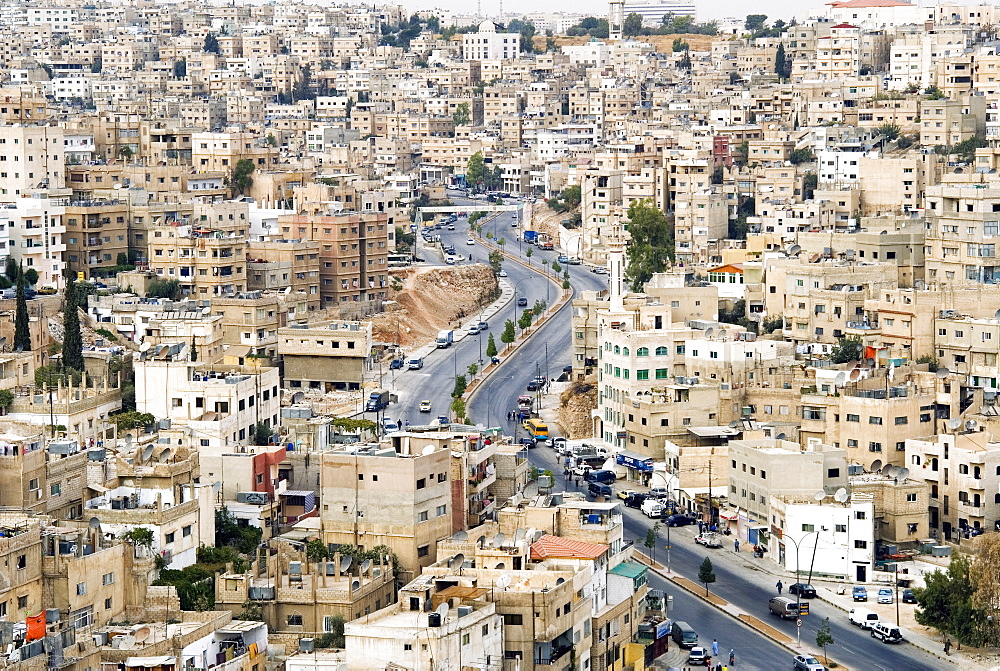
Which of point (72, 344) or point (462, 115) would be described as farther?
point (462, 115)

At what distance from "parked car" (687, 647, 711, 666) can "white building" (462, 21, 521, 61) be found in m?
A: 116

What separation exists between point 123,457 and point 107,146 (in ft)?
139

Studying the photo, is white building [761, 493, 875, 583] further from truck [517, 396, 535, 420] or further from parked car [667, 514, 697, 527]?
truck [517, 396, 535, 420]

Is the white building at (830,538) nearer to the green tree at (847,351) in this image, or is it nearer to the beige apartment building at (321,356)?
the green tree at (847,351)

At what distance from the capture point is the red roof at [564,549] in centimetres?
3959

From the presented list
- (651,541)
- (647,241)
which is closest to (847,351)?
(651,541)

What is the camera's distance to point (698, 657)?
137ft

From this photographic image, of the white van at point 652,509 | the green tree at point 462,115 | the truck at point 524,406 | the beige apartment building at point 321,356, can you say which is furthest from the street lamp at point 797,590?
the green tree at point 462,115

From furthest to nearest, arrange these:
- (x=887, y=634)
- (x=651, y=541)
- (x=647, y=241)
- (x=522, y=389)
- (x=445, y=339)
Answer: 1. (x=647, y=241)
2. (x=445, y=339)
3. (x=522, y=389)
4. (x=651, y=541)
5. (x=887, y=634)

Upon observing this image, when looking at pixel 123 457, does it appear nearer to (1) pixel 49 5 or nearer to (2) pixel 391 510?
(2) pixel 391 510

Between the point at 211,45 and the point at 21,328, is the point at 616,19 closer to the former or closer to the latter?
the point at 211,45

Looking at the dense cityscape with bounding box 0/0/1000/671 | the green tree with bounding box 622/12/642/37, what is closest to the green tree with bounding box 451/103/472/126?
the dense cityscape with bounding box 0/0/1000/671

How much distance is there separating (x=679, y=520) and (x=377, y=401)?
11.9m

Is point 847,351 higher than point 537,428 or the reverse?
higher
